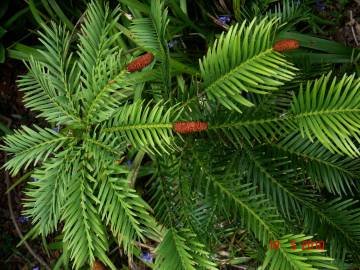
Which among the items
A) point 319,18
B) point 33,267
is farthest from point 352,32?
point 33,267

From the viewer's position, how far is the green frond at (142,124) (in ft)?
2.90

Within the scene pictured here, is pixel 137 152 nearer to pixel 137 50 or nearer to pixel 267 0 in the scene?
pixel 137 50

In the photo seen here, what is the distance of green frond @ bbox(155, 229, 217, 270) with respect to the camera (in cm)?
92

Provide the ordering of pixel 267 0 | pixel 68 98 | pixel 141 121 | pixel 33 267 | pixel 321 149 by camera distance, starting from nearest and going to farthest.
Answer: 1. pixel 141 121
2. pixel 68 98
3. pixel 321 149
4. pixel 267 0
5. pixel 33 267

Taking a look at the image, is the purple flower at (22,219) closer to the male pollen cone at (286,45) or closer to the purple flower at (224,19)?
the purple flower at (224,19)

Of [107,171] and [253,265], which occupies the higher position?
[107,171]

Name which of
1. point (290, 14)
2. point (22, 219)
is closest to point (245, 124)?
point (290, 14)

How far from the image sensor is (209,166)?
1129 millimetres

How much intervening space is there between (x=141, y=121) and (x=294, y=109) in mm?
351

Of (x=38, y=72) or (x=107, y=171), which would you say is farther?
(x=38, y=72)

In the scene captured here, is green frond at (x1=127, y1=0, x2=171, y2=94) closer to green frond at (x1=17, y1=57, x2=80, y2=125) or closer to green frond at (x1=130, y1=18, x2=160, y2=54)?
green frond at (x1=130, y1=18, x2=160, y2=54)

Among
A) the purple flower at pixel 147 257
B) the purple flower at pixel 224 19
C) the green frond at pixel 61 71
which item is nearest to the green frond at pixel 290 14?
the purple flower at pixel 224 19

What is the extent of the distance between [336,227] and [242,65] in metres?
0.66

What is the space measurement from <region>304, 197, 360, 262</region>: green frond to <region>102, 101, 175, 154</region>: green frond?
0.60 meters
